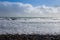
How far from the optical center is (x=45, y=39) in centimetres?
1290

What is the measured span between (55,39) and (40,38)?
49.5 inches

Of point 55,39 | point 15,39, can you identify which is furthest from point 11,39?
point 55,39

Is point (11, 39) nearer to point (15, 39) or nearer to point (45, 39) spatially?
point (15, 39)

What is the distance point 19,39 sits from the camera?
523 inches

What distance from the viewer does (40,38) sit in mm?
13398

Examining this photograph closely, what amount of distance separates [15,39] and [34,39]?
161 centimetres

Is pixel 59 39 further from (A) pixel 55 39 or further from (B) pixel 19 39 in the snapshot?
(B) pixel 19 39

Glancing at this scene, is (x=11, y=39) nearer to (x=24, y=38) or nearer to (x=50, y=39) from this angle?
(x=24, y=38)

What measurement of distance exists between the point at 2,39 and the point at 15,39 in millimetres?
1091

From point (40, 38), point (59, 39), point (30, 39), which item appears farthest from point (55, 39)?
point (30, 39)

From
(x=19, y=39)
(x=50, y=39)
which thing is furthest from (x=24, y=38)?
(x=50, y=39)

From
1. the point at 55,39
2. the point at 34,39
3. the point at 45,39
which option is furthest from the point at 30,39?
the point at 55,39

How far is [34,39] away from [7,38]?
7.56 ft

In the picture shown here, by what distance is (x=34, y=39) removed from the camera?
1296cm
